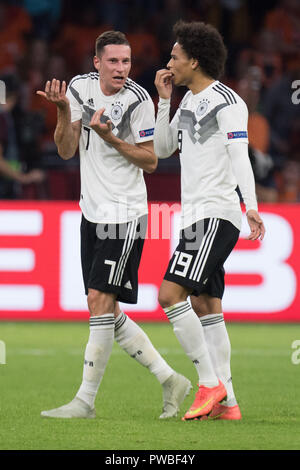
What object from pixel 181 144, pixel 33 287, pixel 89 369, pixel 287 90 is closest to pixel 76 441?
pixel 89 369

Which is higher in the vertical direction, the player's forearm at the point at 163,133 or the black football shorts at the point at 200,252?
the player's forearm at the point at 163,133

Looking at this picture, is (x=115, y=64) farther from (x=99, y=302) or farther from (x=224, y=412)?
(x=224, y=412)

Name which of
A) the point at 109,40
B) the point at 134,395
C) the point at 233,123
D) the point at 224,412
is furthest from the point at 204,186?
the point at 134,395

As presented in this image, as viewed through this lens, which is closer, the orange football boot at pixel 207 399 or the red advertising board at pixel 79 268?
the orange football boot at pixel 207 399

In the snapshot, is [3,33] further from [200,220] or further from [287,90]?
[200,220]

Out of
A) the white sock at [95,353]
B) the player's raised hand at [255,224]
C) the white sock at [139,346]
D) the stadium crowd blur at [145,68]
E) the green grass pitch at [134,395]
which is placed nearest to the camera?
Answer: the green grass pitch at [134,395]

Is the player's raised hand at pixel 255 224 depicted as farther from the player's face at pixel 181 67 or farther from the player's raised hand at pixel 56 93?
the player's raised hand at pixel 56 93

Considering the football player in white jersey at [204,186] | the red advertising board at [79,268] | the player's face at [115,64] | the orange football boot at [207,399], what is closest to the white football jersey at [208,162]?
the football player in white jersey at [204,186]

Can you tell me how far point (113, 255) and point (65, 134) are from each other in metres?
0.74

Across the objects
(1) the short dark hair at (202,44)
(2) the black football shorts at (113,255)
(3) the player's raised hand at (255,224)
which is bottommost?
(2) the black football shorts at (113,255)

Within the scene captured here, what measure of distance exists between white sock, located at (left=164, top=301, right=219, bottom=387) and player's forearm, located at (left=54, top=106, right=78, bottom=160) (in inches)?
43.2

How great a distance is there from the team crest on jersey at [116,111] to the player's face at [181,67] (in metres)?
0.40

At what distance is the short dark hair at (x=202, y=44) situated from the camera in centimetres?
596
